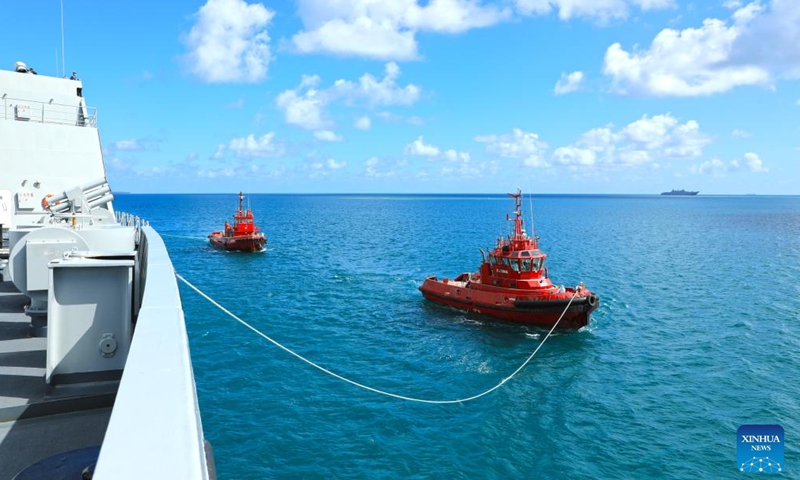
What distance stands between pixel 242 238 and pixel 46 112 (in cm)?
3528

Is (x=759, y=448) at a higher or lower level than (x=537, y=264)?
lower

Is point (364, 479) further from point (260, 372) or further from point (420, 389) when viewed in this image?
point (260, 372)

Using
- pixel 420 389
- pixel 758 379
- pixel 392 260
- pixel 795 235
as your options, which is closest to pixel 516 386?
pixel 420 389

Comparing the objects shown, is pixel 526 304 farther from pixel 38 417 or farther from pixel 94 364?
pixel 38 417

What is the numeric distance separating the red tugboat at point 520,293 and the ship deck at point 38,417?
23585 millimetres

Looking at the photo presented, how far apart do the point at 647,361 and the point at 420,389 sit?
11.2m

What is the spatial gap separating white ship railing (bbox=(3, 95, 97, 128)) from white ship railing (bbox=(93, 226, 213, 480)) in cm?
2062

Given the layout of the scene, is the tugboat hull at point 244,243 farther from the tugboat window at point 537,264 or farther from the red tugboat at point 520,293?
the tugboat window at point 537,264

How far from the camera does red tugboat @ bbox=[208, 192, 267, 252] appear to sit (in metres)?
55.6

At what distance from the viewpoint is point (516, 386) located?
20.0 metres

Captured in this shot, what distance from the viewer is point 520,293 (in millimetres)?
27891

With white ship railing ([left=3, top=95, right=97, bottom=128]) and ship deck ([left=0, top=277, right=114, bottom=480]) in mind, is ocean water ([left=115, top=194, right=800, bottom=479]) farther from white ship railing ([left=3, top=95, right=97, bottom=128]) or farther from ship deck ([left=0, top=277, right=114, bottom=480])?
white ship railing ([left=3, top=95, right=97, bottom=128])

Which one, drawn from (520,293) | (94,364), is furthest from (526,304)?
(94,364)

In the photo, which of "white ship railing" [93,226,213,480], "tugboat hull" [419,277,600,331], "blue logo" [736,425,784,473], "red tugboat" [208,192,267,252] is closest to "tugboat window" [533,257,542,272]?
"tugboat hull" [419,277,600,331]
